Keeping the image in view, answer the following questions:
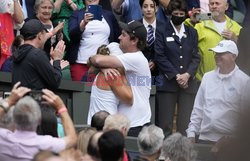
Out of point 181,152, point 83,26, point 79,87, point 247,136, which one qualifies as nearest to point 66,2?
point 83,26

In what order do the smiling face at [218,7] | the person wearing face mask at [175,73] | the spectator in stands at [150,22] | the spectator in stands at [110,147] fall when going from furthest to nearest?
the smiling face at [218,7], the spectator in stands at [150,22], the person wearing face mask at [175,73], the spectator in stands at [110,147]

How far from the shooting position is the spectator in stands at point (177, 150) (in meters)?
6.91

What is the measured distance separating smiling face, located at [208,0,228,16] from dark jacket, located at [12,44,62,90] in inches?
156

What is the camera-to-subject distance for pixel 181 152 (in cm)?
694

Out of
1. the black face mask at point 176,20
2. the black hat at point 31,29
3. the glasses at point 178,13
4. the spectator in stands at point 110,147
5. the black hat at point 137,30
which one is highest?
the black hat at point 31,29

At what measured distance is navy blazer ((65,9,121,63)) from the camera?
11.4m

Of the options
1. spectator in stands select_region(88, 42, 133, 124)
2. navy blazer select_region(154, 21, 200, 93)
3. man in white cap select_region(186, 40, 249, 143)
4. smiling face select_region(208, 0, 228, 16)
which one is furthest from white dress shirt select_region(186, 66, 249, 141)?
smiling face select_region(208, 0, 228, 16)

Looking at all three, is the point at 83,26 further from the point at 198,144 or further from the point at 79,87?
the point at 198,144

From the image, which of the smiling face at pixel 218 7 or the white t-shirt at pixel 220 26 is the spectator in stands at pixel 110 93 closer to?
the white t-shirt at pixel 220 26

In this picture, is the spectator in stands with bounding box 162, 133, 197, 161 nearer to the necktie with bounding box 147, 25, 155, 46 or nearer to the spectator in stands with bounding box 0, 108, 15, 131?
the spectator in stands with bounding box 0, 108, 15, 131

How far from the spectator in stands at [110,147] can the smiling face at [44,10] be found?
5.77m

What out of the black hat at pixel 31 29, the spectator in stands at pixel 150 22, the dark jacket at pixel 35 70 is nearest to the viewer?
the dark jacket at pixel 35 70

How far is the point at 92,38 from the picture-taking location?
11383 millimetres

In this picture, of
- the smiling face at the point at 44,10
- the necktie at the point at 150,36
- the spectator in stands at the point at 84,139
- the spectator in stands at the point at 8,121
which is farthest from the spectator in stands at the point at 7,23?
the spectator in stands at the point at 84,139
